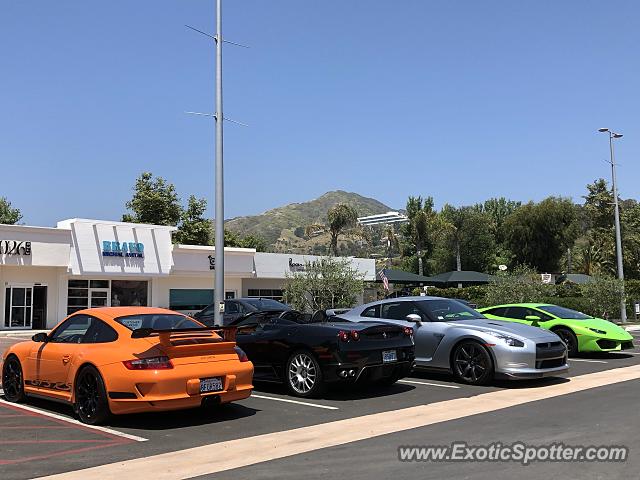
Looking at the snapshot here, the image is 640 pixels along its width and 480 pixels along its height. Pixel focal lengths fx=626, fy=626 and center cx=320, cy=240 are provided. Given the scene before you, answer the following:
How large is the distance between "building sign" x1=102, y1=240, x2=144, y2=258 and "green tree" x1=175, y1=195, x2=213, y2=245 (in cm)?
1833

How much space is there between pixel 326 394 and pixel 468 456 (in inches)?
154

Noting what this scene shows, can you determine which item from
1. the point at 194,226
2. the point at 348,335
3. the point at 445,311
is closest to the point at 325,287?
the point at 445,311

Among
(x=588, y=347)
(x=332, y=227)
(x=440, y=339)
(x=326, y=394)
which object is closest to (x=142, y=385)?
(x=326, y=394)

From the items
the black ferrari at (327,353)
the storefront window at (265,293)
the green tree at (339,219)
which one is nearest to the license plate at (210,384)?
the black ferrari at (327,353)

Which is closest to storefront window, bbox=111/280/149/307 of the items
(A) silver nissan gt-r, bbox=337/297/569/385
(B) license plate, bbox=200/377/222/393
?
(A) silver nissan gt-r, bbox=337/297/569/385

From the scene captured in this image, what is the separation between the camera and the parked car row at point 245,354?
7.23 meters

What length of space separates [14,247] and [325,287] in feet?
51.5

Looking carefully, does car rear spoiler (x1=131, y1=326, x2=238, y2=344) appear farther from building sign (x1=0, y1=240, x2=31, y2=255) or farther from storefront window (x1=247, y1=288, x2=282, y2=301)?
storefront window (x1=247, y1=288, x2=282, y2=301)

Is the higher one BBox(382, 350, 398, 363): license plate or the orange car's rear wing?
the orange car's rear wing

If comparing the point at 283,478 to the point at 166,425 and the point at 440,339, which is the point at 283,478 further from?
the point at 440,339

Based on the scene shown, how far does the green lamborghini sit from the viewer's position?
14727mm

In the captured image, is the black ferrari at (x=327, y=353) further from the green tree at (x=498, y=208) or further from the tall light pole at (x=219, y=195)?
the green tree at (x=498, y=208)

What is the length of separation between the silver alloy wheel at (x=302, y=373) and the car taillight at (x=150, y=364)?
2621 millimetres

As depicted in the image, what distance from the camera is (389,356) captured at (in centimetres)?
937
